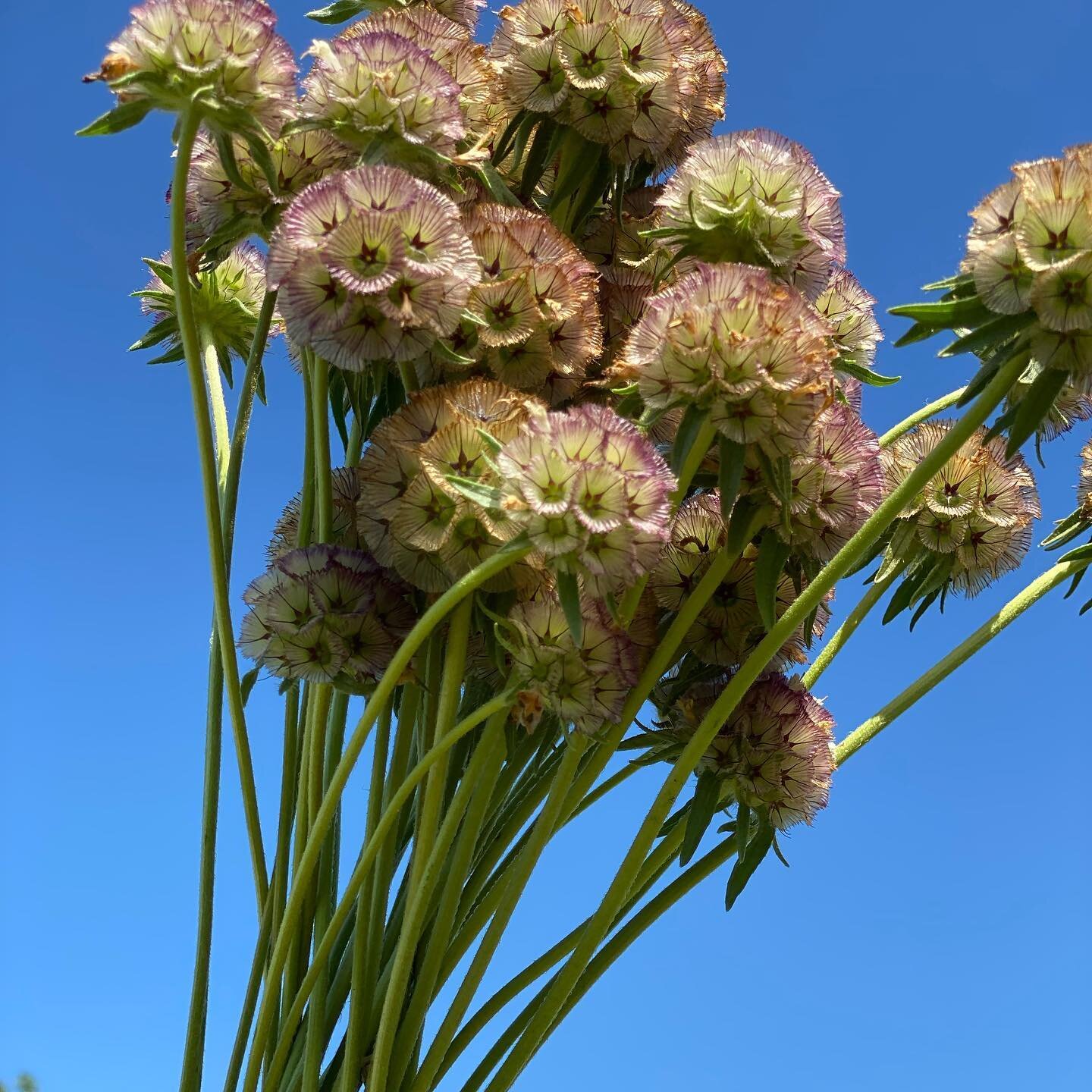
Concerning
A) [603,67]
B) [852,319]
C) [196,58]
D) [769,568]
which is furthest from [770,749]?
[196,58]

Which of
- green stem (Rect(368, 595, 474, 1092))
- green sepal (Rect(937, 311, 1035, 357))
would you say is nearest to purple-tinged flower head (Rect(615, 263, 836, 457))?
green sepal (Rect(937, 311, 1035, 357))

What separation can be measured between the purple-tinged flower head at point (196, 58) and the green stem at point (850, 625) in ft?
2.99

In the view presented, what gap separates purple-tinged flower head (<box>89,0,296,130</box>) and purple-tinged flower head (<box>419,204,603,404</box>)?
0.86 feet

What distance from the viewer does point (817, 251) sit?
4.88ft

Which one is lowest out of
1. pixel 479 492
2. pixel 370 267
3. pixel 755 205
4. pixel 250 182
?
pixel 479 492

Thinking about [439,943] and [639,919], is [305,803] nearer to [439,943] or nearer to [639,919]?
[439,943]

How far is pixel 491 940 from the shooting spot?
1.48m

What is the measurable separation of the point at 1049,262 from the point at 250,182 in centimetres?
85

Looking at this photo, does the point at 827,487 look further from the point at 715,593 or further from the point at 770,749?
the point at 770,749

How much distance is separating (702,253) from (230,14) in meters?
0.54

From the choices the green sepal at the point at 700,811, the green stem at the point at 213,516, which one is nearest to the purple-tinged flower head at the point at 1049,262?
the green sepal at the point at 700,811

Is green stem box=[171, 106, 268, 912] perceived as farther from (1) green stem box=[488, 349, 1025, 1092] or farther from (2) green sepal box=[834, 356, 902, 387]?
(2) green sepal box=[834, 356, 902, 387]

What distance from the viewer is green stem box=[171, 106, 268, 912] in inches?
55.7

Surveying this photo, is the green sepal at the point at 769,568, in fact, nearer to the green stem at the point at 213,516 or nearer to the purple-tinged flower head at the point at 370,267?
the purple-tinged flower head at the point at 370,267
